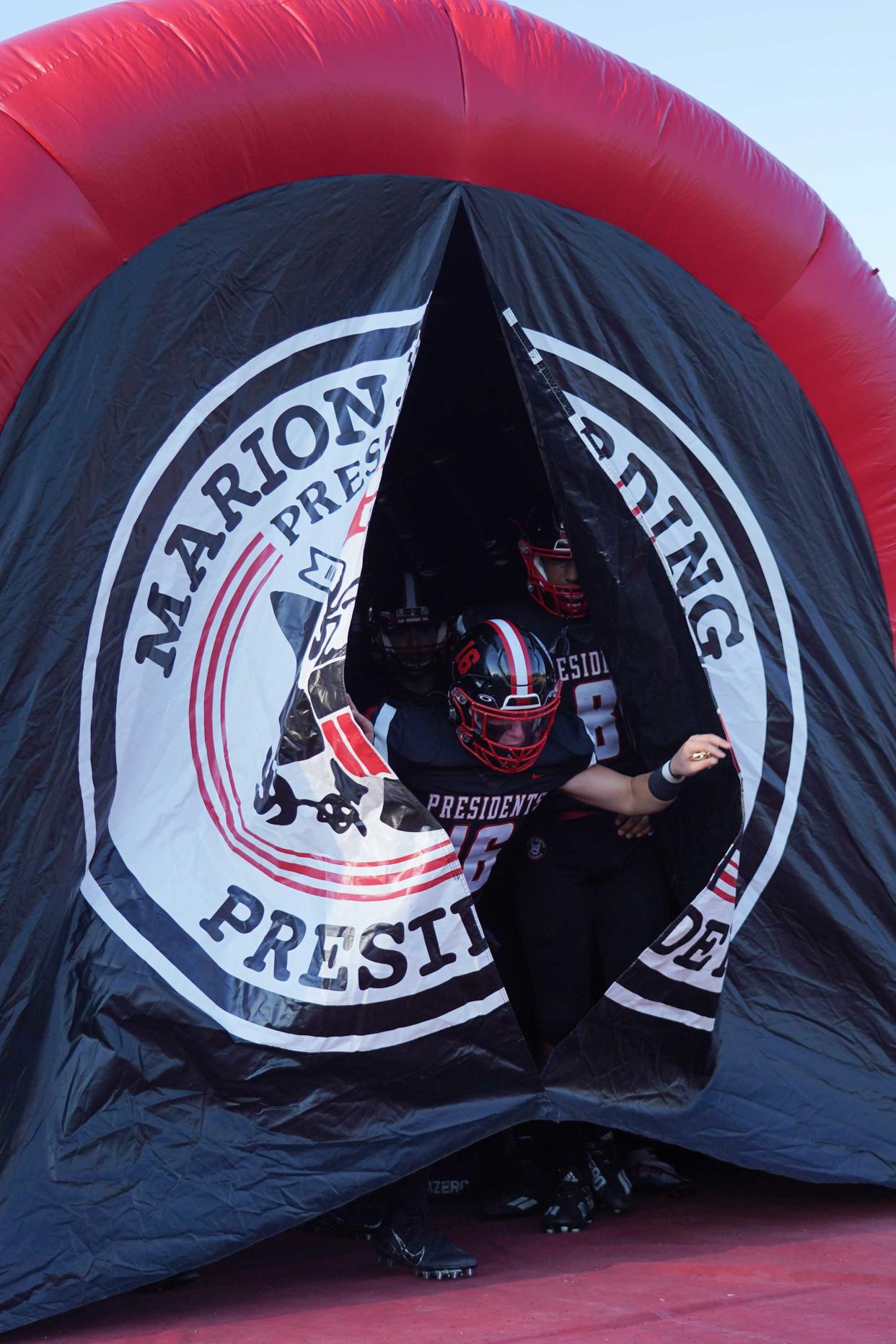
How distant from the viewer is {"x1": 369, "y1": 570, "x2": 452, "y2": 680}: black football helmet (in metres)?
3.36

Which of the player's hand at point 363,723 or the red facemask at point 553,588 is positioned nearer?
the player's hand at point 363,723

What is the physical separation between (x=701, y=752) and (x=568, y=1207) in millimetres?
999

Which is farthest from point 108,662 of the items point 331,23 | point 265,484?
point 331,23

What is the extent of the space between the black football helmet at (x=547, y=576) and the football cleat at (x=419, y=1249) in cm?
140

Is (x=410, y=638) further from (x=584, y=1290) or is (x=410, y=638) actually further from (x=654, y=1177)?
(x=584, y=1290)

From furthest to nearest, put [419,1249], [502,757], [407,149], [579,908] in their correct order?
1. [579,908]
2. [502,757]
3. [407,149]
4. [419,1249]

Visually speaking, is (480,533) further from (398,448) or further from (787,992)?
(787,992)

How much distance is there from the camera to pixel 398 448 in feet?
12.3

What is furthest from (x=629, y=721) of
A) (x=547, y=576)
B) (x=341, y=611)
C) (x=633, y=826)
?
(x=341, y=611)

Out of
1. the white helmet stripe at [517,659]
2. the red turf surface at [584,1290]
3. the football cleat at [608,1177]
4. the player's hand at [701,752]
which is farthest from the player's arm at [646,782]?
the red turf surface at [584,1290]

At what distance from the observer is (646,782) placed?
2936 millimetres

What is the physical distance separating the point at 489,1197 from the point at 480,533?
5.68 ft

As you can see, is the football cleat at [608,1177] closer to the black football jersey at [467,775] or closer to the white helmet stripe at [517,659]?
the black football jersey at [467,775]

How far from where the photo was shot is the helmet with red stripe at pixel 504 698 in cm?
281
